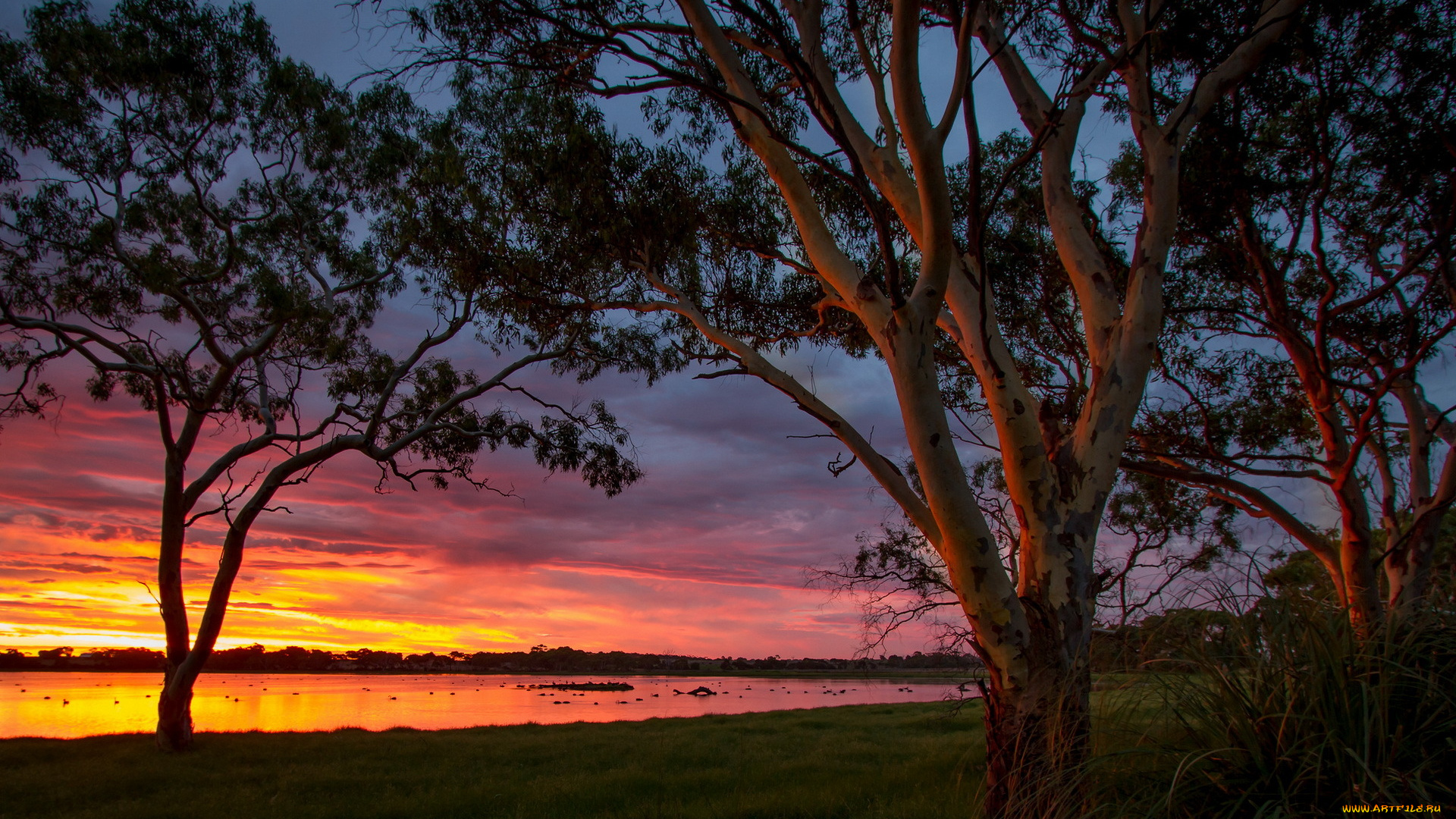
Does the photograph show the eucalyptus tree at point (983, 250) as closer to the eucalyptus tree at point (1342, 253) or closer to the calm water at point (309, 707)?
the eucalyptus tree at point (1342, 253)

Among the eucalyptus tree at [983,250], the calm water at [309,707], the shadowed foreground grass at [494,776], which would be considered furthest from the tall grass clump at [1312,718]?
the calm water at [309,707]

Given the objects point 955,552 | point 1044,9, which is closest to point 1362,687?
point 955,552

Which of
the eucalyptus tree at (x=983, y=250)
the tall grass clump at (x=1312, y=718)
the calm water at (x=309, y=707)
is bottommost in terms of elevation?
the calm water at (x=309, y=707)

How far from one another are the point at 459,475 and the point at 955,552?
11.1m

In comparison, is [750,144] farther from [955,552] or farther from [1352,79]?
[1352,79]

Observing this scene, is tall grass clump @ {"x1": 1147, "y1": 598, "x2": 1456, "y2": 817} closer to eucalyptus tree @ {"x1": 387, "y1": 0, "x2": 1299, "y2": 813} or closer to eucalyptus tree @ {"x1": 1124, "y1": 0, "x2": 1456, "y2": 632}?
eucalyptus tree @ {"x1": 387, "y1": 0, "x2": 1299, "y2": 813}

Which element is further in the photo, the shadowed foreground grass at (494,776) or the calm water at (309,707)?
the calm water at (309,707)

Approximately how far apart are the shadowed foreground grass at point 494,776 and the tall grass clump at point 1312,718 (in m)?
2.78

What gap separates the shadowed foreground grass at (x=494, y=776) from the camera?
6.82m

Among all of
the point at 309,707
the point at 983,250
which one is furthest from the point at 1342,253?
the point at 309,707

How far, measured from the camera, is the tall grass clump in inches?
80.4

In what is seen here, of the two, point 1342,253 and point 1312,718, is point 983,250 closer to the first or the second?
point 1312,718

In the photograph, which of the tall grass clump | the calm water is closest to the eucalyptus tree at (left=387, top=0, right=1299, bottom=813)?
the tall grass clump

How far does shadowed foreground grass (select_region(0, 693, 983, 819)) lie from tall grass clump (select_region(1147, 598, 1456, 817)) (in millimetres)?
2780
